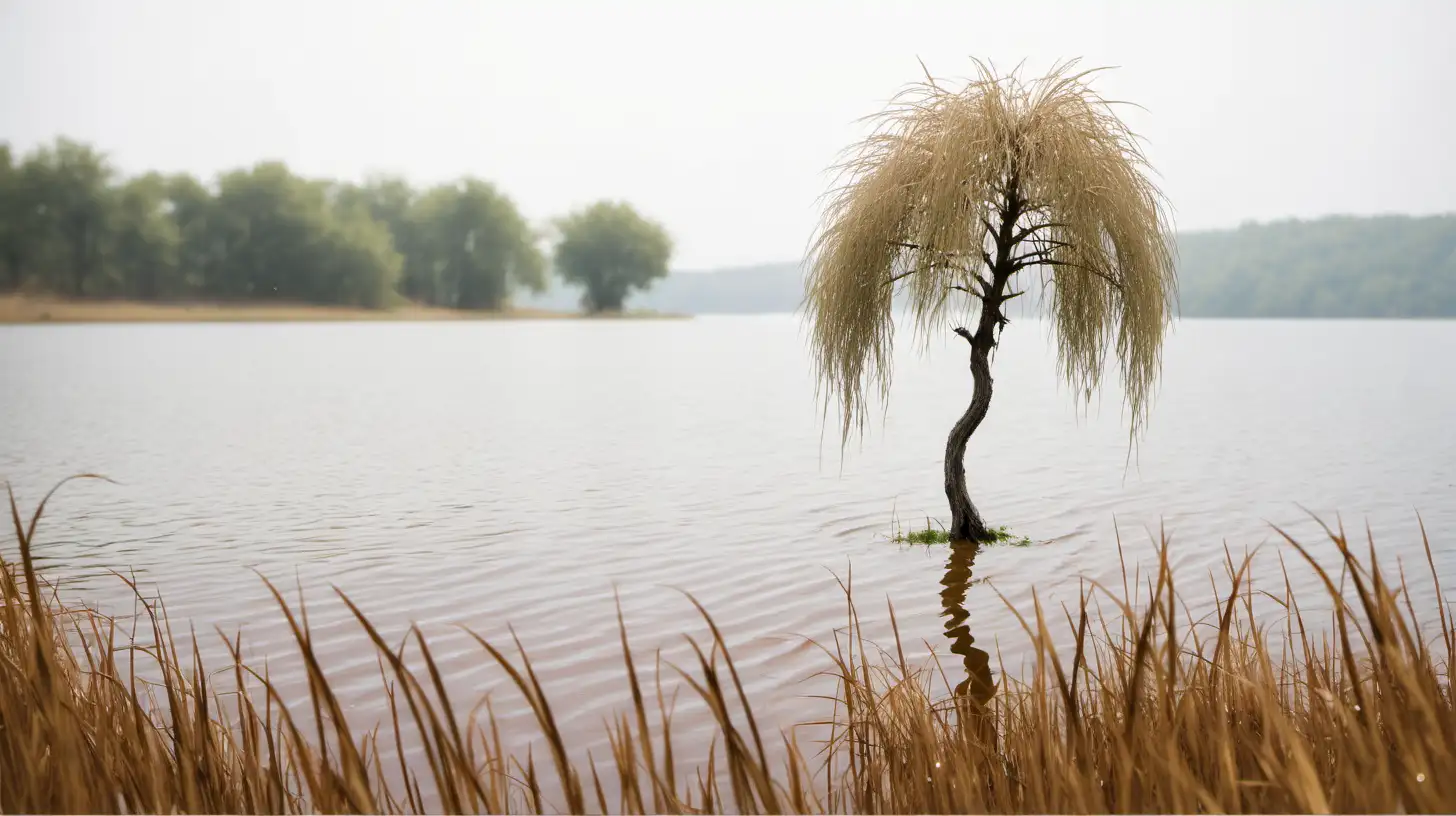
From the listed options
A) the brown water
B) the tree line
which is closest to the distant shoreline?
the tree line

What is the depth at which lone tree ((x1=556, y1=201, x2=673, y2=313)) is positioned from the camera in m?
86.6

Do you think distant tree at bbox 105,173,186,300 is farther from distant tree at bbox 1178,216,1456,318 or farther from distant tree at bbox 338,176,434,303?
distant tree at bbox 1178,216,1456,318

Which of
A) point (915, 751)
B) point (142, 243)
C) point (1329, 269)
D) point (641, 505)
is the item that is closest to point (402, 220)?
point (142, 243)

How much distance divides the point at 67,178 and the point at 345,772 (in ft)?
231

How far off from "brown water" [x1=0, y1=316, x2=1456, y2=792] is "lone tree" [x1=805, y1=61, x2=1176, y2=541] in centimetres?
142

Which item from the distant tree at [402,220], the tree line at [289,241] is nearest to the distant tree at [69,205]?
the tree line at [289,241]

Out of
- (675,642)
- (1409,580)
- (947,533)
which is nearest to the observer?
(675,642)

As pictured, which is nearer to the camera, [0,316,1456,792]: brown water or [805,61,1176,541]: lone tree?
[0,316,1456,792]: brown water

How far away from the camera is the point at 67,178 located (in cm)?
6184

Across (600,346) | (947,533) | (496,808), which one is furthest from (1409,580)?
(600,346)

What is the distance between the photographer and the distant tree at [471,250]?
8594cm

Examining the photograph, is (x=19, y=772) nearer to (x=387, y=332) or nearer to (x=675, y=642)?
(x=675, y=642)

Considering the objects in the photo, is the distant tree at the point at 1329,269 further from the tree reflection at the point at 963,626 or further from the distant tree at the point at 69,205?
the distant tree at the point at 69,205

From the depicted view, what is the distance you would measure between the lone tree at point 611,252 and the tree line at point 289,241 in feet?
0.36
